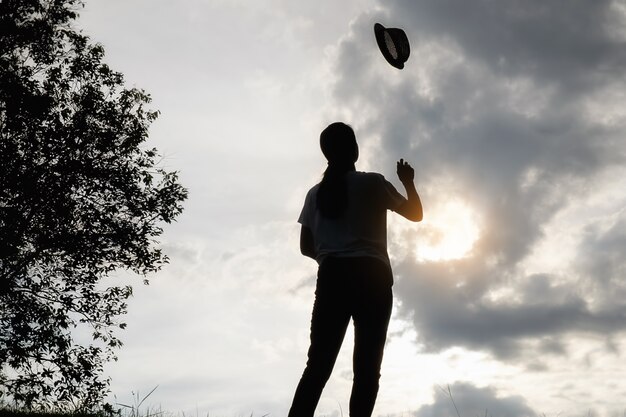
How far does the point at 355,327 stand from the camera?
15.1 ft

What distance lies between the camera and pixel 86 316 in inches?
729

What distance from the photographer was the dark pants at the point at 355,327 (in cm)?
450

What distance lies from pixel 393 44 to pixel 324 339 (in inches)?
156

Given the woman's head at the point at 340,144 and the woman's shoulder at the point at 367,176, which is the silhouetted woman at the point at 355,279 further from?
the woman's head at the point at 340,144

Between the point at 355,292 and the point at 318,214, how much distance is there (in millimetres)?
669

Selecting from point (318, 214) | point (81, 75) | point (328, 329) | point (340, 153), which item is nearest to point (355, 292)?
point (328, 329)

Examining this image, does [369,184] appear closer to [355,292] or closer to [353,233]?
[353,233]

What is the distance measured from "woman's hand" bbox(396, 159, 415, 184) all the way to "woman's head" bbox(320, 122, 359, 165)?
33cm

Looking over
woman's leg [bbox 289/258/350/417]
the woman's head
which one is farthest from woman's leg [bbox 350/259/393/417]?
the woman's head

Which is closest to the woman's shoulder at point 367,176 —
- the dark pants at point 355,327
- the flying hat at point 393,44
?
the dark pants at point 355,327

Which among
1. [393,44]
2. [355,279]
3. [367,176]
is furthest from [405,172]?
[393,44]

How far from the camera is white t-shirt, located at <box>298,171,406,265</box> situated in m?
4.60

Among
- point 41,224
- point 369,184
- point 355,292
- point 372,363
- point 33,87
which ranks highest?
point 33,87

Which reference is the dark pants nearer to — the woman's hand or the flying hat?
the woman's hand
